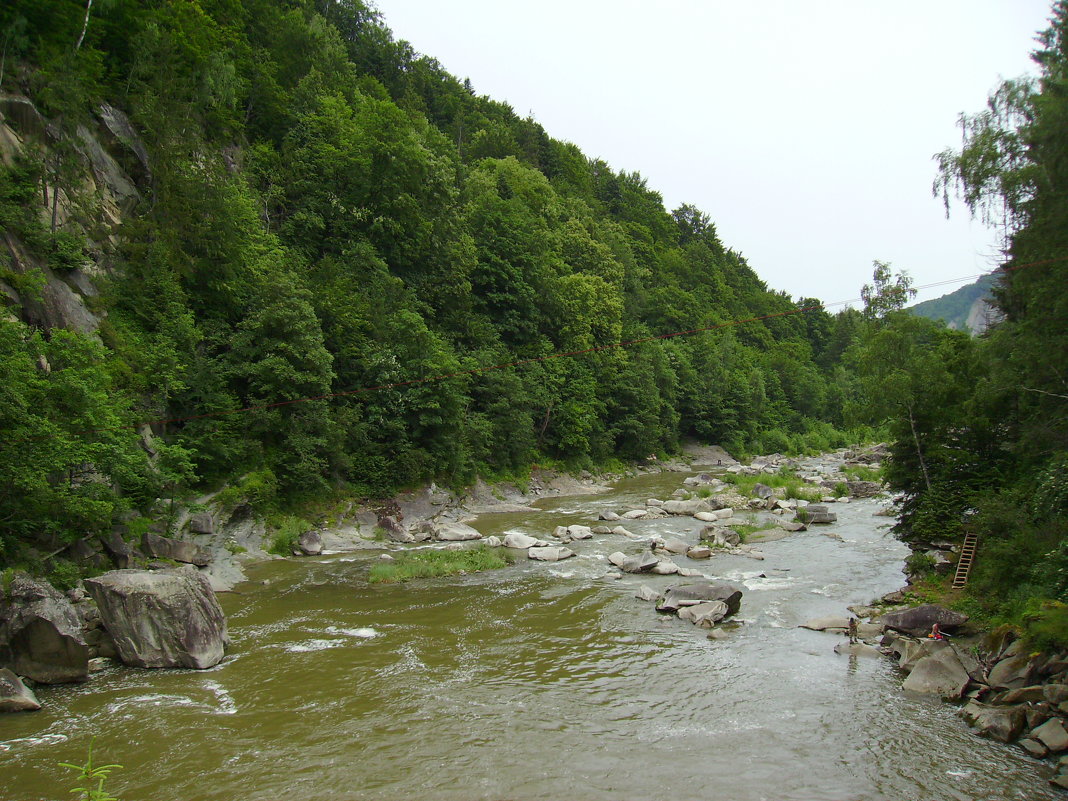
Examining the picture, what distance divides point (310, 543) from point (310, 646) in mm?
9166

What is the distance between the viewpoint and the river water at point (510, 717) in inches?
323

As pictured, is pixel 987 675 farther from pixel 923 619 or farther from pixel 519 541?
pixel 519 541

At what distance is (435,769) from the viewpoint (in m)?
8.52

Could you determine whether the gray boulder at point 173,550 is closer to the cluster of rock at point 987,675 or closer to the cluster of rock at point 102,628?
the cluster of rock at point 102,628

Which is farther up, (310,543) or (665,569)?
(310,543)

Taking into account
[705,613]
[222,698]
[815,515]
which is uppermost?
[222,698]

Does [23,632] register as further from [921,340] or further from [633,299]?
[633,299]

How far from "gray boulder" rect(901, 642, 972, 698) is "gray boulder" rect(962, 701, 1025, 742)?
3.38 feet

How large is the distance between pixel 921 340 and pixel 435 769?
23796 mm

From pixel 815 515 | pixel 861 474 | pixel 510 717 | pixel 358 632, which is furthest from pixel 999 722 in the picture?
pixel 861 474

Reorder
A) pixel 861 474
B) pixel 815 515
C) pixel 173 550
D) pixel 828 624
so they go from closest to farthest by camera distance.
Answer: pixel 828 624 < pixel 173 550 < pixel 815 515 < pixel 861 474

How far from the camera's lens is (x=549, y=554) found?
21562 millimetres

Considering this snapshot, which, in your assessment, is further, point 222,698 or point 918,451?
point 918,451

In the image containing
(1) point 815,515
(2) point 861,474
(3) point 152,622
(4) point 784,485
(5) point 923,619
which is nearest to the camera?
(3) point 152,622
